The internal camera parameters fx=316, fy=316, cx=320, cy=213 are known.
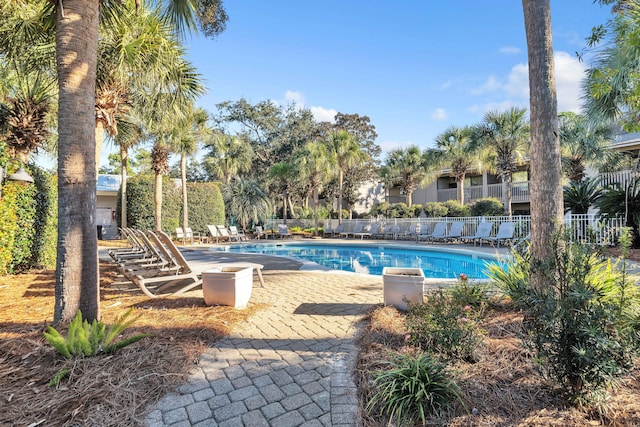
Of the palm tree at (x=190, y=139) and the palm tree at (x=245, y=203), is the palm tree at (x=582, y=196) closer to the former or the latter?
the palm tree at (x=190, y=139)

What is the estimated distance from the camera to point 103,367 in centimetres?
260

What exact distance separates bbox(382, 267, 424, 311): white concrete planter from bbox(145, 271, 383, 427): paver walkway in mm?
479

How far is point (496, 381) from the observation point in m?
2.37

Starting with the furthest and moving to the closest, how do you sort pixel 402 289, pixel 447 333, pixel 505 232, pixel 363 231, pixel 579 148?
1. pixel 363 231
2. pixel 579 148
3. pixel 505 232
4. pixel 402 289
5. pixel 447 333

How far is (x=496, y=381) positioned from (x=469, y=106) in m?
20.1

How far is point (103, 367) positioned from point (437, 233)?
15882 millimetres

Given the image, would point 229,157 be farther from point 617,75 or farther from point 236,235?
point 617,75

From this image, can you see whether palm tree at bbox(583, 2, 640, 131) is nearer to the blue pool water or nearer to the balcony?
the blue pool water

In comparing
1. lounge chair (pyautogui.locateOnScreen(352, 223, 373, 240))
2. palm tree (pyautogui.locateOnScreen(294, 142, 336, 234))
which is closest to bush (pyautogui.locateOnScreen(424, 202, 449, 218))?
lounge chair (pyautogui.locateOnScreen(352, 223, 373, 240))

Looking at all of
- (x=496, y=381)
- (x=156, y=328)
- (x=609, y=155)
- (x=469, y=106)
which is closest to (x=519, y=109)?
(x=469, y=106)

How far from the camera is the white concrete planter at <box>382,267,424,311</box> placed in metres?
4.09

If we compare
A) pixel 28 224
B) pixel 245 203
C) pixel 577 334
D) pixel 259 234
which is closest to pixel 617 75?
pixel 577 334

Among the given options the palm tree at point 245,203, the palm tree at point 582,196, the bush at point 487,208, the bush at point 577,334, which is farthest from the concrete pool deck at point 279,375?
the palm tree at point 245,203

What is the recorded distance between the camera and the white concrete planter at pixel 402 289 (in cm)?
409
